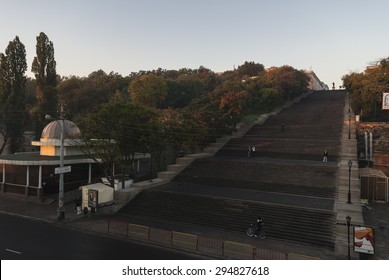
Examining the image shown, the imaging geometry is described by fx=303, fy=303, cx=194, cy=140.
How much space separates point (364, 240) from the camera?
16.2 metres

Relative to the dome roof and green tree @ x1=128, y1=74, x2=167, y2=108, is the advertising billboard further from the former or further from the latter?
green tree @ x1=128, y1=74, x2=167, y2=108

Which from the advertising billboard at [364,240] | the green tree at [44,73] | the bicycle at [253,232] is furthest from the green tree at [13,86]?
the advertising billboard at [364,240]

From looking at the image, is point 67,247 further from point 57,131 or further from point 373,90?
point 373,90

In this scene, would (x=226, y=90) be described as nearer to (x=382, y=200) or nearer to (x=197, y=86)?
(x=197, y=86)

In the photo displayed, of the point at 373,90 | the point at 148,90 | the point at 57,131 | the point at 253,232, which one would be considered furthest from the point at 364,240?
the point at 148,90

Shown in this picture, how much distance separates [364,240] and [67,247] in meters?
16.8

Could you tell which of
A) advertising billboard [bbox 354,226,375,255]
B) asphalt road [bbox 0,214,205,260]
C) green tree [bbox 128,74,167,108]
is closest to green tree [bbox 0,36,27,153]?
asphalt road [bbox 0,214,205,260]

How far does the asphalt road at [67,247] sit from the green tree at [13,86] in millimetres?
27148

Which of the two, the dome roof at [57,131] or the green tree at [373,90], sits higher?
the green tree at [373,90]

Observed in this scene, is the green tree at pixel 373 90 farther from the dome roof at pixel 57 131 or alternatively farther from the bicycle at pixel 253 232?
the dome roof at pixel 57 131

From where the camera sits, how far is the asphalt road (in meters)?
16.5

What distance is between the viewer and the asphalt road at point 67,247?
16.5m

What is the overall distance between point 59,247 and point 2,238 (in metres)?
4.46

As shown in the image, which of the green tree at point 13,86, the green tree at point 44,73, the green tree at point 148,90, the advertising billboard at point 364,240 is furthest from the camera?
the green tree at point 148,90
